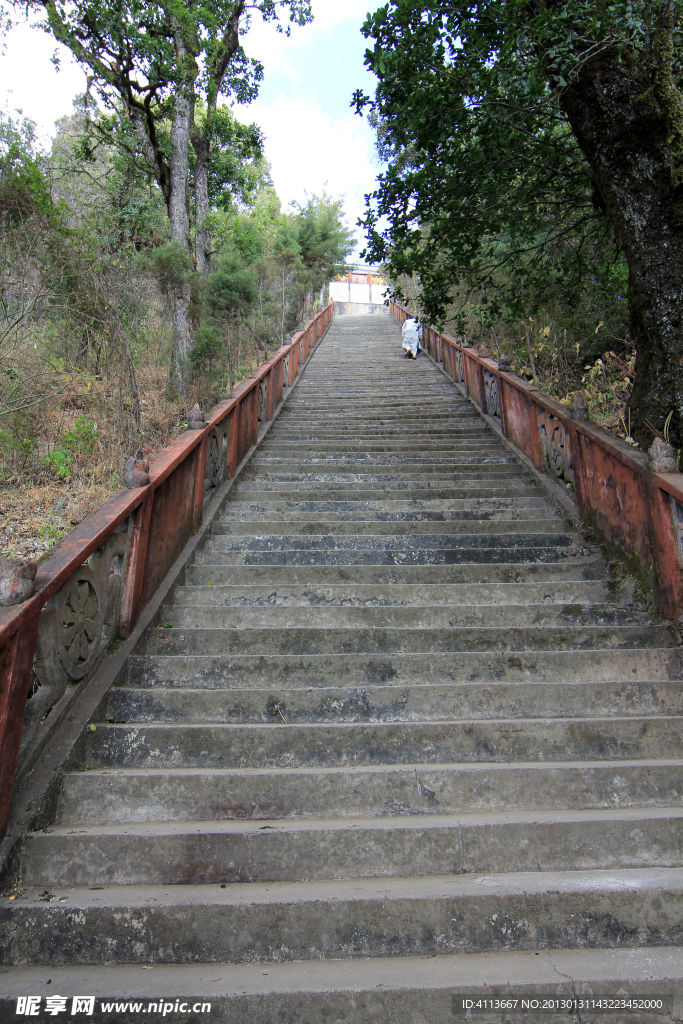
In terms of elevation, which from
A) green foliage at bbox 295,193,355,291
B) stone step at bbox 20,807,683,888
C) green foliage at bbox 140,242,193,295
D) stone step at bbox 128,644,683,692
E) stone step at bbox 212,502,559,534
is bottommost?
stone step at bbox 20,807,683,888

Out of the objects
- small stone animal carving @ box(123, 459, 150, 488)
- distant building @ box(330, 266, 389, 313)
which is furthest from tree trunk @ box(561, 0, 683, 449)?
distant building @ box(330, 266, 389, 313)

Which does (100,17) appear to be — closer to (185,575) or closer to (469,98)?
(469,98)

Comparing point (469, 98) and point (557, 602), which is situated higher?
point (469, 98)

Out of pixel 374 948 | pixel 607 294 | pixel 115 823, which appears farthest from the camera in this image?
pixel 607 294

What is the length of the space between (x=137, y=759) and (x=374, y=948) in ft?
4.58

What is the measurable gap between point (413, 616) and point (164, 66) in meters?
12.6

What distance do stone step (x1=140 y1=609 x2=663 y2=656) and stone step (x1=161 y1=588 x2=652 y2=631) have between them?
0.52 ft

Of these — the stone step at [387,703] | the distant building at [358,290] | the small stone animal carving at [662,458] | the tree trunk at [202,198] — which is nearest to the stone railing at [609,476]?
the small stone animal carving at [662,458]

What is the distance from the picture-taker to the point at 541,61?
499cm

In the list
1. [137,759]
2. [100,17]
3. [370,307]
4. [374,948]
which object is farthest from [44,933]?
[370,307]

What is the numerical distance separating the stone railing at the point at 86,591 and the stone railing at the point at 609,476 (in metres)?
3.25

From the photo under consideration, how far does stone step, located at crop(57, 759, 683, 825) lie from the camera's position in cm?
273

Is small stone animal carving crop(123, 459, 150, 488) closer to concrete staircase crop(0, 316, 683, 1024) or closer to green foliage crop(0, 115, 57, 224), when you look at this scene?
concrete staircase crop(0, 316, 683, 1024)

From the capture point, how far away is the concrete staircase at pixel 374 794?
7.31 ft
